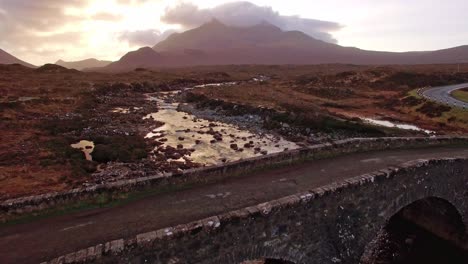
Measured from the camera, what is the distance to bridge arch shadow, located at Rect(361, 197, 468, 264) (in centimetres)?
1897

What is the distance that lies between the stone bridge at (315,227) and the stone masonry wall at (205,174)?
4294mm

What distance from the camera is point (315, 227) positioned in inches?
541

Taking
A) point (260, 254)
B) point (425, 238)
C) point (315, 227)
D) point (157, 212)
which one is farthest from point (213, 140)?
point (260, 254)

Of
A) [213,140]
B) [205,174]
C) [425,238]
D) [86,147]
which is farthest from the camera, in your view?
[213,140]

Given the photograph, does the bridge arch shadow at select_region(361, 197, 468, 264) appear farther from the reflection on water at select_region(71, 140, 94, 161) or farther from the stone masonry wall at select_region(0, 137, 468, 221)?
the reflection on water at select_region(71, 140, 94, 161)

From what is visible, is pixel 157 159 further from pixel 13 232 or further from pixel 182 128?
pixel 13 232

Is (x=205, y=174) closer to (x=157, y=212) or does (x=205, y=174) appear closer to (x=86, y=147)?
(x=157, y=212)

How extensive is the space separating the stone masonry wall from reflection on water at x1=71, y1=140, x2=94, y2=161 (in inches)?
812

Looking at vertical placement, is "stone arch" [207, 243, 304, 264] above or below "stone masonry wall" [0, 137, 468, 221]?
below

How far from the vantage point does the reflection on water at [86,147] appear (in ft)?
116

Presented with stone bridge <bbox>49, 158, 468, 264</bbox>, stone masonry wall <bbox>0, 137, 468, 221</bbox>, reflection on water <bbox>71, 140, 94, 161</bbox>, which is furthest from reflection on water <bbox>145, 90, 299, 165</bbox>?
stone bridge <bbox>49, 158, 468, 264</bbox>

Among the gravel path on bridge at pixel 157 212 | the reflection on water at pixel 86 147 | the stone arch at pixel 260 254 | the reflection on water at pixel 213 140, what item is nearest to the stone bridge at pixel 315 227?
the stone arch at pixel 260 254

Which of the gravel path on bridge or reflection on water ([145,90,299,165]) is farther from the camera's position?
reflection on water ([145,90,299,165])

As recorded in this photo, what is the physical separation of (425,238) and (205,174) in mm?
12265
